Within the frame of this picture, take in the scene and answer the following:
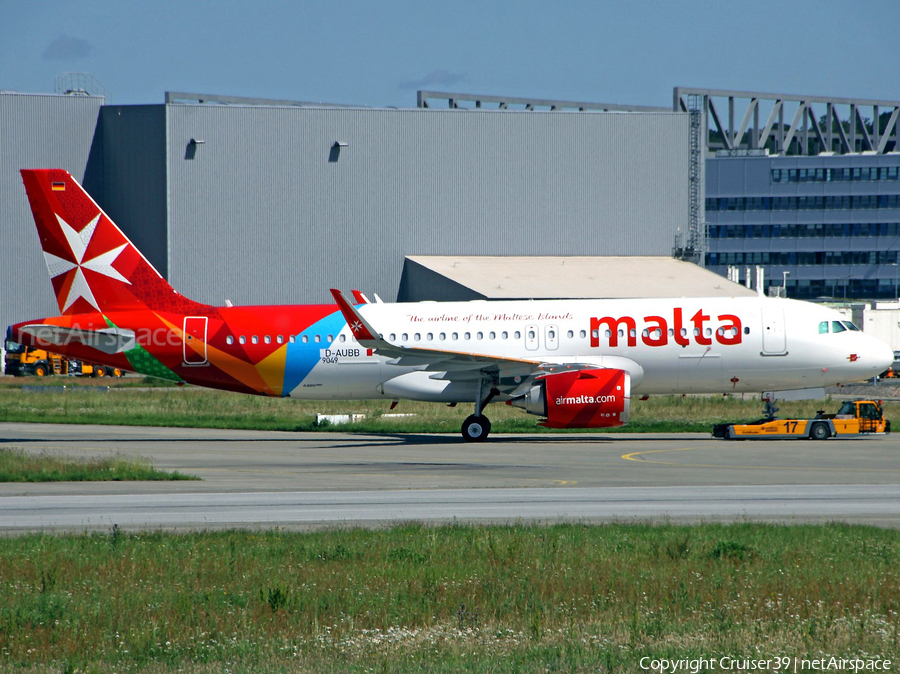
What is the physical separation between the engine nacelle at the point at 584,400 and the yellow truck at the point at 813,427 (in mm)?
4000

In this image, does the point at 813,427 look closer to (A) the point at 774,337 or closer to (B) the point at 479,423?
(A) the point at 774,337

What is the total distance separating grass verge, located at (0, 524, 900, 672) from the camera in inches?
375

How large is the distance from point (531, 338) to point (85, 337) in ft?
48.3

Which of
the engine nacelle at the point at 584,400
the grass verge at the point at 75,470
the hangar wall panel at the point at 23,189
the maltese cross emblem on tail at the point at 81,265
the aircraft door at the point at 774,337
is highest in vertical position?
the hangar wall panel at the point at 23,189

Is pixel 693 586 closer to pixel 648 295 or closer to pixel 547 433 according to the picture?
pixel 547 433

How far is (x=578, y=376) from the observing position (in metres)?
30.0

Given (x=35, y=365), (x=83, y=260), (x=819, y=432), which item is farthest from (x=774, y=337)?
(x=35, y=365)

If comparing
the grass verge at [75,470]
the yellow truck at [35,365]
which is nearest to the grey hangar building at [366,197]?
the yellow truck at [35,365]

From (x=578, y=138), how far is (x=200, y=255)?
29.4m

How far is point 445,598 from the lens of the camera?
11555mm

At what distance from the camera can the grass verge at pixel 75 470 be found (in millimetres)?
22734

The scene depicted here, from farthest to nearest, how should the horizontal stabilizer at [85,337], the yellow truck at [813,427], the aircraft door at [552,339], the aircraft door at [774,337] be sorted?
1. the horizontal stabilizer at [85,337]
2. the aircraft door at [552,339]
3. the aircraft door at [774,337]
4. the yellow truck at [813,427]

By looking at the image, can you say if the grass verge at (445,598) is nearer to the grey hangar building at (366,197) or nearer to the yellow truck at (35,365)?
the grey hangar building at (366,197)

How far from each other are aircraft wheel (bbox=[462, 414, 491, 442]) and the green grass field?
3709mm
